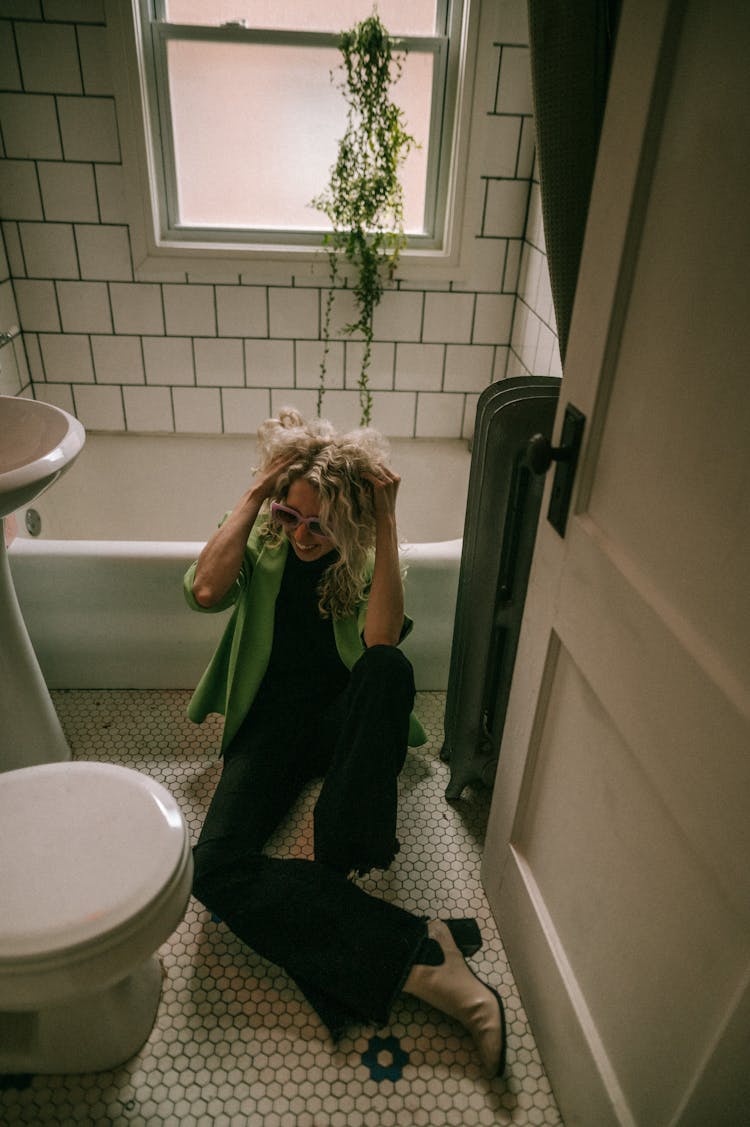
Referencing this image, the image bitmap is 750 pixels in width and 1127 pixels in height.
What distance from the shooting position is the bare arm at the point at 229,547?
4.78 ft

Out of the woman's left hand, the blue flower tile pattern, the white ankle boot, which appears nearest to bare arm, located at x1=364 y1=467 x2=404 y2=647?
the woman's left hand

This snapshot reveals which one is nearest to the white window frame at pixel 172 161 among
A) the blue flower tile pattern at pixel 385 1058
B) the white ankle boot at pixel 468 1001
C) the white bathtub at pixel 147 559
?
the white bathtub at pixel 147 559

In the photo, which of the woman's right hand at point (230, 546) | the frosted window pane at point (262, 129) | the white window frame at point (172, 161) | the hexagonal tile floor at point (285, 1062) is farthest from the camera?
the frosted window pane at point (262, 129)

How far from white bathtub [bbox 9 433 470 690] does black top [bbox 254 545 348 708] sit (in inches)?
12.2

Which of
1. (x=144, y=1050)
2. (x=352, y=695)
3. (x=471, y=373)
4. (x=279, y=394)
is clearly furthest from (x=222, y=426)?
(x=144, y=1050)

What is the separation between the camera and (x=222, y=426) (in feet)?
8.46

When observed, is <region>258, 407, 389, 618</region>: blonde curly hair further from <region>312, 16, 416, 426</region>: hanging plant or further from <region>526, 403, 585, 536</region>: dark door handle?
<region>312, 16, 416, 426</region>: hanging plant

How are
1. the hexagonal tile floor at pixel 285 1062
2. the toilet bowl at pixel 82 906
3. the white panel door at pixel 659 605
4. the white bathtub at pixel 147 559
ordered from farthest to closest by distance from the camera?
1. the white bathtub at pixel 147 559
2. the hexagonal tile floor at pixel 285 1062
3. the toilet bowl at pixel 82 906
4. the white panel door at pixel 659 605

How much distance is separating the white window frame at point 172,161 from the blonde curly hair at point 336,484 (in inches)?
42.1

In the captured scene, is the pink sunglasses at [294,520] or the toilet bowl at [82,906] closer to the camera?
the toilet bowl at [82,906]

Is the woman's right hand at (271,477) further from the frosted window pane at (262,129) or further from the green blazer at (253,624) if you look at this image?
the frosted window pane at (262,129)

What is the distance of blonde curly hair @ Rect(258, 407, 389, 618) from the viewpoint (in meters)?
1.40

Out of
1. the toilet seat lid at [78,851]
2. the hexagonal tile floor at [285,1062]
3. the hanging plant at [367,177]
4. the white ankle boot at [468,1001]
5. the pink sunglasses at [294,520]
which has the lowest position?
the hexagonal tile floor at [285,1062]

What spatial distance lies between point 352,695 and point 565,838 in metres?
0.45
